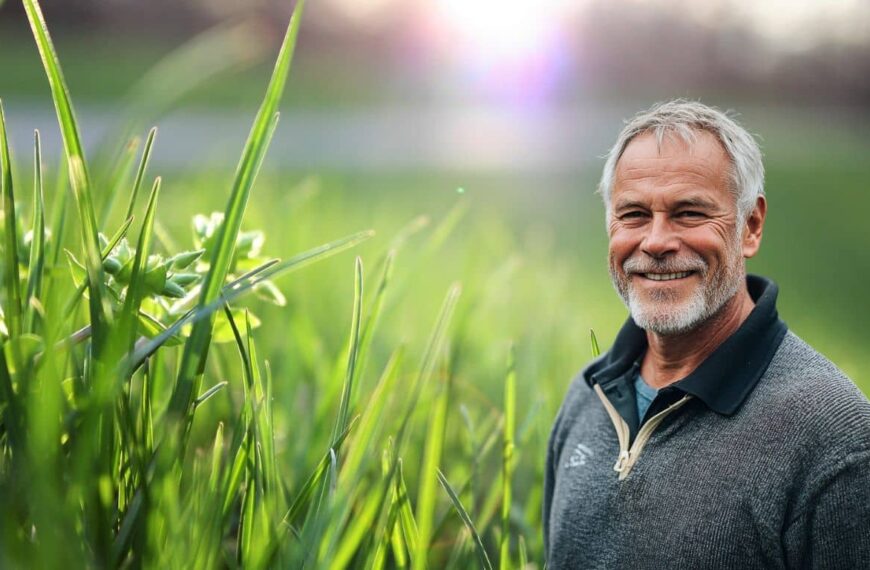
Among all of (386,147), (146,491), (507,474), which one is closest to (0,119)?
(146,491)

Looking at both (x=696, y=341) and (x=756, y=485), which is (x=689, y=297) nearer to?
(x=696, y=341)

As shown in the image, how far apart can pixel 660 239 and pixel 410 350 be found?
114 cm

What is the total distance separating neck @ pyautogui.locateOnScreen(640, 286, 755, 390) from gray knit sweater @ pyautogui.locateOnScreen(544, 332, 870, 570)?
57 millimetres

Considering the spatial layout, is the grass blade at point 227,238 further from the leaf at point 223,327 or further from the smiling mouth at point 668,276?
the smiling mouth at point 668,276

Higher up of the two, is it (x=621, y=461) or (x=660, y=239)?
(x=660, y=239)

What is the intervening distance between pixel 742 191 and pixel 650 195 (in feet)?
0.31

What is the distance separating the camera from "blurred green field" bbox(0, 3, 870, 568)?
0.58 metres

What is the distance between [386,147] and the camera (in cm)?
1060

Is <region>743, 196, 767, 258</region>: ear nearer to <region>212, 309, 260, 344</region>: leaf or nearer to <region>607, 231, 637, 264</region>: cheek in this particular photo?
<region>607, 231, 637, 264</region>: cheek

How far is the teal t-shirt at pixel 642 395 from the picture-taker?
931mm

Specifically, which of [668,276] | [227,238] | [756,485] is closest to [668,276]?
[668,276]

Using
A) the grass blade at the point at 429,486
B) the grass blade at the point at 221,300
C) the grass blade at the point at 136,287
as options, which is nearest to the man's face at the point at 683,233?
the grass blade at the point at 429,486

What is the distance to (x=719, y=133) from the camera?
0.86 metres

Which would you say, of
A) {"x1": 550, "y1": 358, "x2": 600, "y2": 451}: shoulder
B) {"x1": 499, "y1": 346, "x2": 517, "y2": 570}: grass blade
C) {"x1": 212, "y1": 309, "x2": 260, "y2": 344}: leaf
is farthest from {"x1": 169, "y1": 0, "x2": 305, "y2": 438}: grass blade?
{"x1": 550, "y1": 358, "x2": 600, "y2": 451}: shoulder
